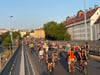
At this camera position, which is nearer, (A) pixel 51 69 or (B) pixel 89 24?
(A) pixel 51 69

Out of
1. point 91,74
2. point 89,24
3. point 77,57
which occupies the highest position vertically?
point 89,24

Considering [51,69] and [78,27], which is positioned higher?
[78,27]

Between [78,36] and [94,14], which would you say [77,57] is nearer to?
[94,14]

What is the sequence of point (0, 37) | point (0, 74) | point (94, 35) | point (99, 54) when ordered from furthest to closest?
point (0, 37) → point (94, 35) → point (99, 54) → point (0, 74)

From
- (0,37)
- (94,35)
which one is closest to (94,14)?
(94,35)

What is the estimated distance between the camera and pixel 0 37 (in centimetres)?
15138

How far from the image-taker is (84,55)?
11484 mm

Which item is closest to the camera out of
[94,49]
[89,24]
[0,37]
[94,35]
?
[94,49]

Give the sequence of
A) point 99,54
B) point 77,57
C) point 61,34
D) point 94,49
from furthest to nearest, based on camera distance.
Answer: point 61,34 < point 94,49 < point 99,54 < point 77,57

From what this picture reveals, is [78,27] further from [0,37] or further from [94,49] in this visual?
[0,37]

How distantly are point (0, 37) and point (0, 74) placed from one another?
14504 centimetres

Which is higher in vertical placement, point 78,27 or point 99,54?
point 78,27

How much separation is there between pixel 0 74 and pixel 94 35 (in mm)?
57662

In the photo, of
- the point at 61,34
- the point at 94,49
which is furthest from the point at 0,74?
the point at 61,34
